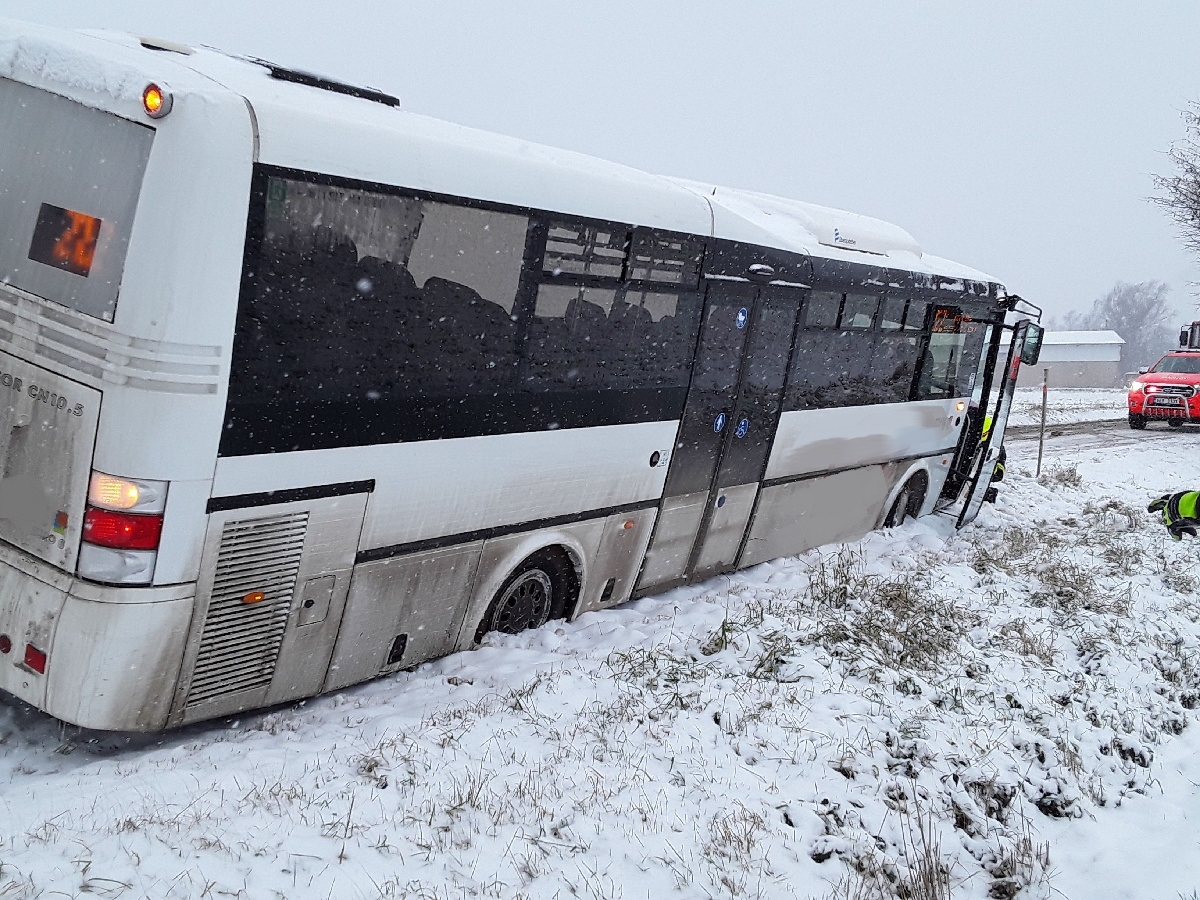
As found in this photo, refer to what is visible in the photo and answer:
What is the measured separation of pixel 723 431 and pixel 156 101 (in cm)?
502

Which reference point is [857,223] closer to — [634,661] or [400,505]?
[634,661]

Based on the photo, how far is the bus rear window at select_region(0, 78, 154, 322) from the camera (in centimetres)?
420

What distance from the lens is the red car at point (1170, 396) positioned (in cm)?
2494

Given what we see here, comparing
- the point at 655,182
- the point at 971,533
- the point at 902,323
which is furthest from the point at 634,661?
the point at 971,533

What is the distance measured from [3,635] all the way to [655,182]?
4.91 meters

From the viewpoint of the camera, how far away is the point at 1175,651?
747 centimetres

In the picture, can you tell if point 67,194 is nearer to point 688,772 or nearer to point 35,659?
point 35,659

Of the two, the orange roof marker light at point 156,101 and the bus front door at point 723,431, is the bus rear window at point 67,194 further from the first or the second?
the bus front door at point 723,431

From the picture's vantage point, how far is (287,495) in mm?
4793

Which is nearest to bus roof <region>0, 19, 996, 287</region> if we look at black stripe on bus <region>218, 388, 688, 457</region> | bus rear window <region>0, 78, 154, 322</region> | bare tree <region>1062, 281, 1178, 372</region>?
bus rear window <region>0, 78, 154, 322</region>

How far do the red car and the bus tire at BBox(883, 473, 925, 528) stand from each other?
16947mm

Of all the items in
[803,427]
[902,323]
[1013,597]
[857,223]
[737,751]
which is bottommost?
[737,751]

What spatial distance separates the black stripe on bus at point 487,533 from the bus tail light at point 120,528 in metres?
1.17

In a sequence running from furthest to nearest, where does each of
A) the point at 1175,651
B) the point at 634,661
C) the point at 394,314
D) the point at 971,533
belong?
the point at 971,533, the point at 1175,651, the point at 634,661, the point at 394,314
